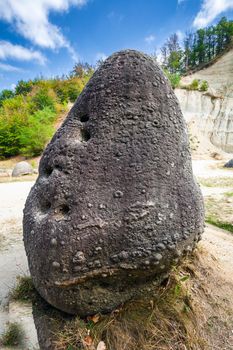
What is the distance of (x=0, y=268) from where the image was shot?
143 inches

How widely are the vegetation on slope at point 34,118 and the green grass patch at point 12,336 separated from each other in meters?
17.2

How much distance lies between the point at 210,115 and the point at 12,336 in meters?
23.9

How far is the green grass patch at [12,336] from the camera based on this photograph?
6.95 feet

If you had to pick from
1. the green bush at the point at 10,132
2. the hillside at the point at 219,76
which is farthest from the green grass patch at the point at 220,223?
the hillside at the point at 219,76

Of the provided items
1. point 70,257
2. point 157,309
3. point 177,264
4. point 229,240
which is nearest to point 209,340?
point 157,309

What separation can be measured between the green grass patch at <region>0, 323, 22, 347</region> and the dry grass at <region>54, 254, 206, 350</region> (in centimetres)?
65

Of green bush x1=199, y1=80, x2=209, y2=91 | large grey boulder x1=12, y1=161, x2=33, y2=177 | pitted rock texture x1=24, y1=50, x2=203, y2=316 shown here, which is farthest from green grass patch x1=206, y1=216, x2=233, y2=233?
green bush x1=199, y1=80, x2=209, y2=91

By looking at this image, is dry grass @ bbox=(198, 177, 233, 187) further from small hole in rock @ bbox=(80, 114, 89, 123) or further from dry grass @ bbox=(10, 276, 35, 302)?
small hole in rock @ bbox=(80, 114, 89, 123)

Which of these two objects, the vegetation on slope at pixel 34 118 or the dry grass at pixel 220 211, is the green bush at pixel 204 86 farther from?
the dry grass at pixel 220 211

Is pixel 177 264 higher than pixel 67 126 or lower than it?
lower

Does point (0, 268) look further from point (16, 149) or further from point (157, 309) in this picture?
point (16, 149)

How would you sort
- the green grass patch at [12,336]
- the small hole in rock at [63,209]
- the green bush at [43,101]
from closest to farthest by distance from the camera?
the small hole in rock at [63,209]
the green grass patch at [12,336]
the green bush at [43,101]

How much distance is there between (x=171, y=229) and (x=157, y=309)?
1.69 ft

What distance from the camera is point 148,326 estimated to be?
5.61 feet
